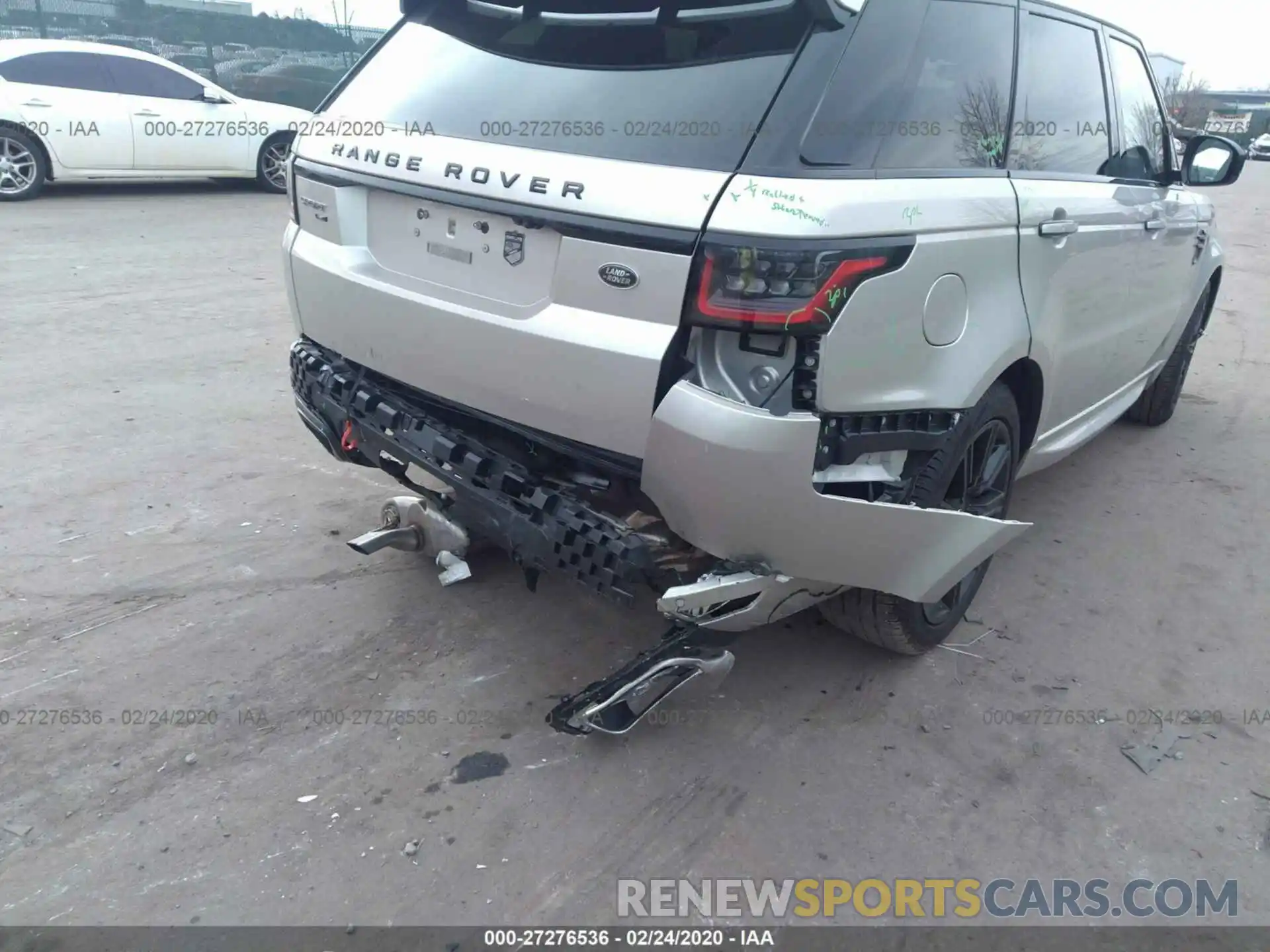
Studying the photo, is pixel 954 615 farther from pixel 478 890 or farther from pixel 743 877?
pixel 478 890

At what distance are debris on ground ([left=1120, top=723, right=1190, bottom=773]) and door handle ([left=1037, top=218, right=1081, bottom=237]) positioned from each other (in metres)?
1.55

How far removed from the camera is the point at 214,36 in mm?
18078

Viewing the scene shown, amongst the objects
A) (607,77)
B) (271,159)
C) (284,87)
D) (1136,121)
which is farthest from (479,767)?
(284,87)

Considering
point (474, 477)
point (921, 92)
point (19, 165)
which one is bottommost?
point (474, 477)

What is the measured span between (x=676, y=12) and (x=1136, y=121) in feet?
8.10

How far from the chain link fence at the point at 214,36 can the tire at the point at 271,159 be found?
13.4 ft

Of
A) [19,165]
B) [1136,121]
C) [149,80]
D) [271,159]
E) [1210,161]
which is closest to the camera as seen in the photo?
[1136,121]

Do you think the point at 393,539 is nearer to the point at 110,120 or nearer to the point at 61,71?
the point at 110,120

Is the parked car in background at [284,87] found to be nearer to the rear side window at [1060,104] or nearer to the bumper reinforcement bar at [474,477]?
the bumper reinforcement bar at [474,477]

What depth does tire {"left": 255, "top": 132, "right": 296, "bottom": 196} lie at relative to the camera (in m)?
12.3

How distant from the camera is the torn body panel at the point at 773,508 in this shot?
220cm

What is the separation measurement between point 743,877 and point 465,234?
69.8 inches

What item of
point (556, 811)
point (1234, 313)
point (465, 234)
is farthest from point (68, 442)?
point (1234, 313)

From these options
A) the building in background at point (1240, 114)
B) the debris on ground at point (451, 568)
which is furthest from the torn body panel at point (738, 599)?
the building in background at point (1240, 114)
